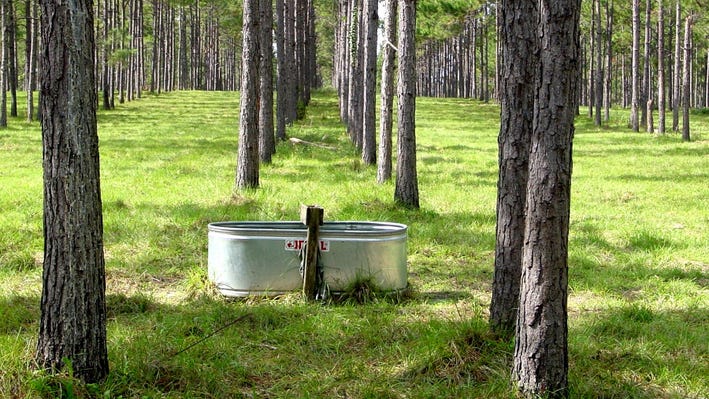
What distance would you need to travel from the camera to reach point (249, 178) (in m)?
12.4

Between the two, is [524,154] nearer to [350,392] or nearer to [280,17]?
[350,392]

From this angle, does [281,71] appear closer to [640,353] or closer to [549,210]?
[640,353]

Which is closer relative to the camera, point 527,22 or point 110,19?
point 527,22

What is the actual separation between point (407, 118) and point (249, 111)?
9.90 ft

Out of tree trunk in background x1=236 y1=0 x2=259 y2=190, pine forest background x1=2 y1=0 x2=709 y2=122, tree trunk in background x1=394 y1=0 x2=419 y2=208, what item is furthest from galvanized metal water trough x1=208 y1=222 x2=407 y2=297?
pine forest background x1=2 y1=0 x2=709 y2=122

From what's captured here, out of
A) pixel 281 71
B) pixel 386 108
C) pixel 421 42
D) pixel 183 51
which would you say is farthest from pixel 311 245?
pixel 183 51

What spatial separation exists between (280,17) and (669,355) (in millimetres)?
17381

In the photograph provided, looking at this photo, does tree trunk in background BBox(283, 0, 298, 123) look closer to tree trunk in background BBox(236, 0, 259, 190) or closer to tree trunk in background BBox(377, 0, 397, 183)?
tree trunk in background BBox(377, 0, 397, 183)

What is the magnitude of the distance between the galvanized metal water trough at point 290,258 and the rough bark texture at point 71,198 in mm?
2178

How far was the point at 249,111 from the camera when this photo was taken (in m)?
12.3

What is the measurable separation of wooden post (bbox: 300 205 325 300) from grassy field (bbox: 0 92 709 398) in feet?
0.75

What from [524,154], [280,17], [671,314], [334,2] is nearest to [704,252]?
[671,314]

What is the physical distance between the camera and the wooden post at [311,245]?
6125 mm

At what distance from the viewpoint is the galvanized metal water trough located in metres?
6.19
